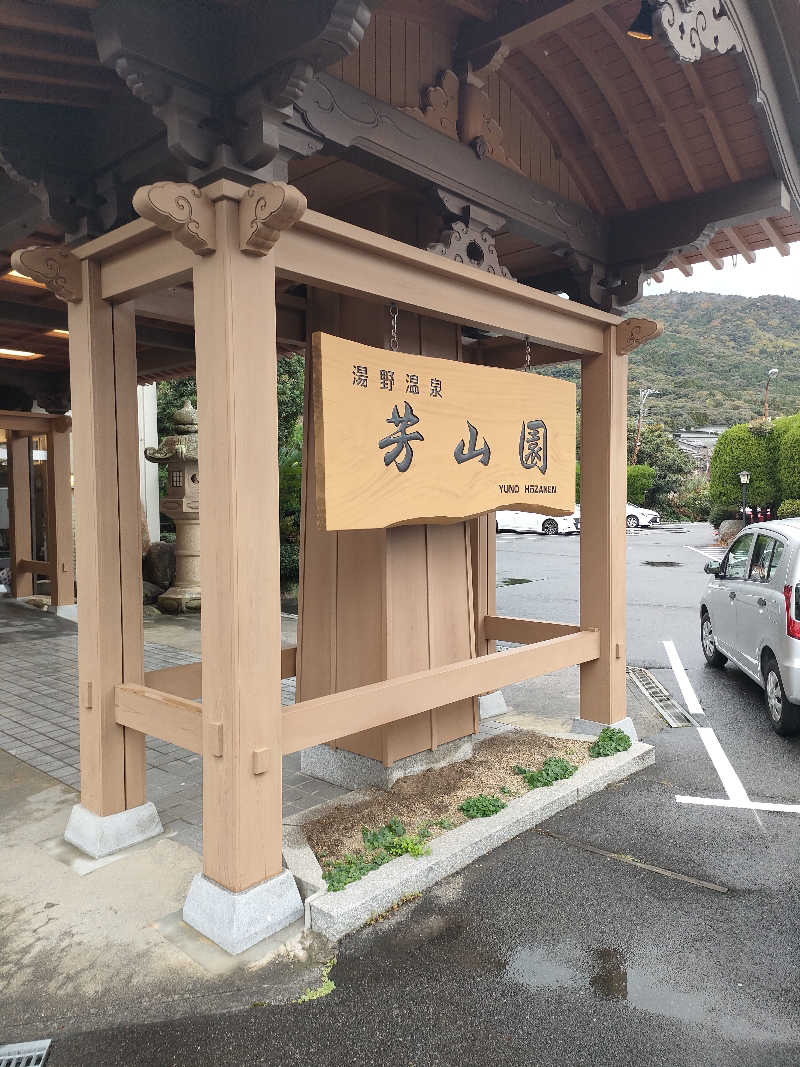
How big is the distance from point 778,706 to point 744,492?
23497mm

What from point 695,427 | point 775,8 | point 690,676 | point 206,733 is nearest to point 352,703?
point 206,733

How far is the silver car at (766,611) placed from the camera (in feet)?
18.5

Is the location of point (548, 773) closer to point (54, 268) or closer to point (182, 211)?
point (182, 211)

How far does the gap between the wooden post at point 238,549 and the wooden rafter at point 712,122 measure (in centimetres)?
286

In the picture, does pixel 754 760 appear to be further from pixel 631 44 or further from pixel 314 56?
pixel 314 56

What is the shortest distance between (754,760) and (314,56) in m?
5.20

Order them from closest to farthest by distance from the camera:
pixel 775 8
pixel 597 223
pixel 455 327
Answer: pixel 775 8, pixel 455 327, pixel 597 223

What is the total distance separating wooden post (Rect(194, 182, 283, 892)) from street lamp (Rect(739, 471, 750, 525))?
87.6 feet

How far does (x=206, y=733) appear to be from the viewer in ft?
10.3

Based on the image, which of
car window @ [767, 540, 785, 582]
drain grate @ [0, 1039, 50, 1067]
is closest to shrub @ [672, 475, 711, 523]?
car window @ [767, 540, 785, 582]

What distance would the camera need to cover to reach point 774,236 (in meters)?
5.55

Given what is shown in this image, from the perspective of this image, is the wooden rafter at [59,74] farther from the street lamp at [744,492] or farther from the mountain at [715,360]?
the mountain at [715,360]

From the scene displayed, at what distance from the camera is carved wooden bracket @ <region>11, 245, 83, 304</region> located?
3.57 m

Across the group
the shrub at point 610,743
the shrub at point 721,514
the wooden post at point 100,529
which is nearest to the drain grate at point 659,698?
the shrub at point 610,743
